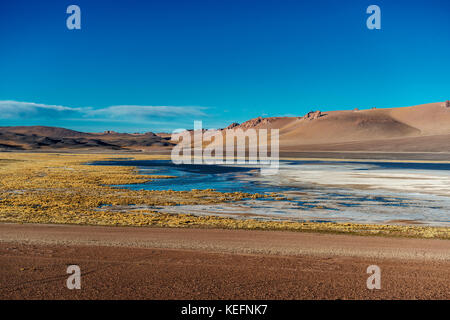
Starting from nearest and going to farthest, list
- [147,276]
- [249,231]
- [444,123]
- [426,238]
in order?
[147,276]
[426,238]
[249,231]
[444,123]

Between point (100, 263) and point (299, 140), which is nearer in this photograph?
point (100, 263)

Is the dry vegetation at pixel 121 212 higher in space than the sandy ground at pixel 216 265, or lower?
higher

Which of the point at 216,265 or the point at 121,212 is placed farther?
the point at 121,212

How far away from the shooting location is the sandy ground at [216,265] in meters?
7.67

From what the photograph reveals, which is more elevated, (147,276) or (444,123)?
(444,123)

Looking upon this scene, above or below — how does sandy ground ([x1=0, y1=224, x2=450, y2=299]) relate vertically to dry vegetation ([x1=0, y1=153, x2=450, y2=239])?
below

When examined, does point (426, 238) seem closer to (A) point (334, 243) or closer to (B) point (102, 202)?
(A) point (334, 243)

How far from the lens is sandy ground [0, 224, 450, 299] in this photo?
7.67 m

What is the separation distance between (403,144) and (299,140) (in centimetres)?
7860

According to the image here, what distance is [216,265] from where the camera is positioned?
9180 mm

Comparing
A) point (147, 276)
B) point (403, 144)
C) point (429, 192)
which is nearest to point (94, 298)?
point (147, 276)

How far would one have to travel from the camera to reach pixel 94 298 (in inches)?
291

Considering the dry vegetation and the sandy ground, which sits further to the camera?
the dry vegetation

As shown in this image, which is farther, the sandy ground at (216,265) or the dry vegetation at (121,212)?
the dry vegetation at (121,212)
